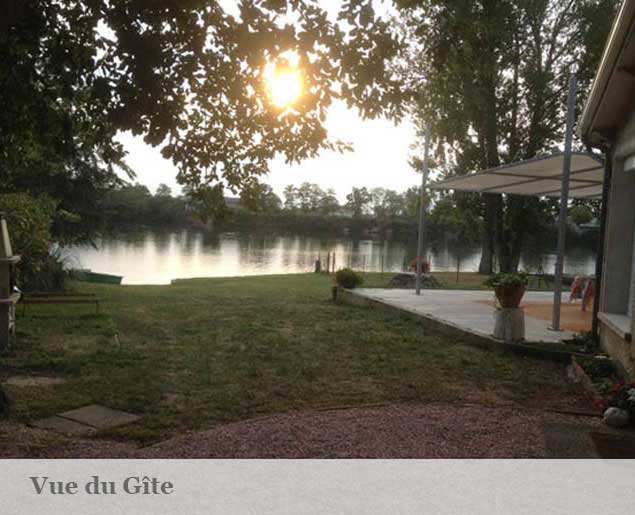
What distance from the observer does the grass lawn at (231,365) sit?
5.46m

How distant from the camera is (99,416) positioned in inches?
197

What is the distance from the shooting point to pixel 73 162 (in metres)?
16.1

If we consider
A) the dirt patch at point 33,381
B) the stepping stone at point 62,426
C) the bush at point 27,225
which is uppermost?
the bush at point 27,225

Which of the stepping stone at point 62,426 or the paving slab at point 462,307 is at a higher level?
the paving slab at point 462,307

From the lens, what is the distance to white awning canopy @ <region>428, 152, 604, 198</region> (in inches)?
396

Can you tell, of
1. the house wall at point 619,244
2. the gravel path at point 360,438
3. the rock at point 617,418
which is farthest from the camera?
the house wall at point 619,244

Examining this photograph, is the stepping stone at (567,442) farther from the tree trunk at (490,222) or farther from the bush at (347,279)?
the tree trunk at (490,222)

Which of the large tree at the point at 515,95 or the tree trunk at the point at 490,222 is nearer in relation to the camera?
the large tree at the point at 515,95

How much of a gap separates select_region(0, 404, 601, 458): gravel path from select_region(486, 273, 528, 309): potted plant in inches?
114

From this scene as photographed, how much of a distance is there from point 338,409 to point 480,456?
4.94 feet

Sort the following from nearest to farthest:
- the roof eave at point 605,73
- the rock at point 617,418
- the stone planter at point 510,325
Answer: the rock at point 617,418 → the roof eave at point 605,73 → the stone planter at point 510,325

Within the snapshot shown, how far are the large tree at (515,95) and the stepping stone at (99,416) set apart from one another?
1774cm

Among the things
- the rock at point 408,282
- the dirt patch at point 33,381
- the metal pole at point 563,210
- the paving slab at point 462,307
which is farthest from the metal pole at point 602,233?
the rock at point 408,282

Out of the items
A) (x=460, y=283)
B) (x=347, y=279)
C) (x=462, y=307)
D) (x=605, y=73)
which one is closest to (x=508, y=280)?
(x=605, y=73)
